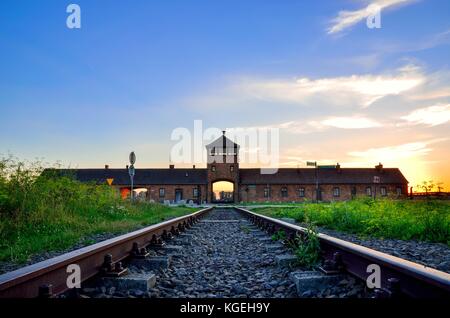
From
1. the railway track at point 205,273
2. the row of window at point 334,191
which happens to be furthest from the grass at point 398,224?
the row of window at point 334,191

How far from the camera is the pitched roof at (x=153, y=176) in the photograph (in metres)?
65.2

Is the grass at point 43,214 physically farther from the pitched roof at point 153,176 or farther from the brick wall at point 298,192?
the pitched roof at point 153,176

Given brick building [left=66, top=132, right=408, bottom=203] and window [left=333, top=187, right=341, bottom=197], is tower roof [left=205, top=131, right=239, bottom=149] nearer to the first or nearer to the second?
brick building [left=66, top=132, right=408, bottom=203]

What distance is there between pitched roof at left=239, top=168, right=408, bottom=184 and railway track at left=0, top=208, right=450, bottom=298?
57169 mm

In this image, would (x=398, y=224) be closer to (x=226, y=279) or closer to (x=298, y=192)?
(x=226, y=279)

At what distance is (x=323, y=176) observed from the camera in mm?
66812

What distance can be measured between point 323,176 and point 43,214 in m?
60.5

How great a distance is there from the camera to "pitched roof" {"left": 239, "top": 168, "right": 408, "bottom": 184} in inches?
2562

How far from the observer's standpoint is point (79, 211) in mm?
12273

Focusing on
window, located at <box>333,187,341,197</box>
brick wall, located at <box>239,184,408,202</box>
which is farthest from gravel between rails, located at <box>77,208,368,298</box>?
window, located at <box>333,187,341,197</box>

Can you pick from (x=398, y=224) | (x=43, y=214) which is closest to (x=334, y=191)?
(x=398, y=224)

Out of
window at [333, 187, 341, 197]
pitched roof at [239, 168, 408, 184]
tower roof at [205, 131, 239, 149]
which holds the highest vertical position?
tower roof at [205, 131, 239, 149]

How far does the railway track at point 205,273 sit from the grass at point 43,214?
68.0 inches
